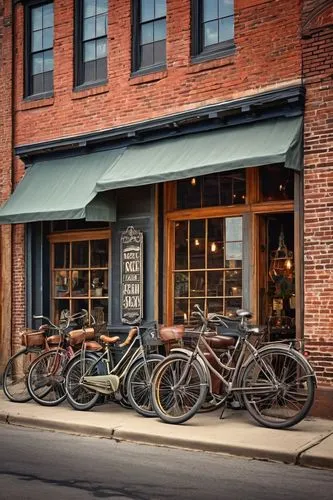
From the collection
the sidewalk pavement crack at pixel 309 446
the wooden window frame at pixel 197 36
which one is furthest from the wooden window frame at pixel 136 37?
the sidewalk pavement crack at pixel 309 446

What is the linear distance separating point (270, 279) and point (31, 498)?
6.00m

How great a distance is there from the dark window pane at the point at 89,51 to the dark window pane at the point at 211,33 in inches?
95.9

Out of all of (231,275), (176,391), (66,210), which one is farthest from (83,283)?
(176,391)

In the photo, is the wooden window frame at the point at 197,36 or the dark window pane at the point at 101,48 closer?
the wooden window frame at the point at 197,36

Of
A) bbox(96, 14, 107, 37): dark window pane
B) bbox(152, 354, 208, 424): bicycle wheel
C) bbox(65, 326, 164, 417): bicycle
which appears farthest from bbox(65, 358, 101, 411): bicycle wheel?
bbox(96, 14, 107, 37): dark window pane

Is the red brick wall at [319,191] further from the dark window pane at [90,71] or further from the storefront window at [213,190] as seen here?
the dark window pane at [90,71]

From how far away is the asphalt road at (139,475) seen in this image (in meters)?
6.61

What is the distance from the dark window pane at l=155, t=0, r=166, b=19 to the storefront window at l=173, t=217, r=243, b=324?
11.0ft

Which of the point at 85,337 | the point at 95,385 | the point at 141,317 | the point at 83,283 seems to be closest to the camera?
the point at 95,385

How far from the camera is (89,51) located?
1385cm

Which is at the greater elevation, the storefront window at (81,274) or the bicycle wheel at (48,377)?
the storefront window at (81,274)

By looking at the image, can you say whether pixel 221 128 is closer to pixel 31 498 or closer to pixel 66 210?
pixel 66 210

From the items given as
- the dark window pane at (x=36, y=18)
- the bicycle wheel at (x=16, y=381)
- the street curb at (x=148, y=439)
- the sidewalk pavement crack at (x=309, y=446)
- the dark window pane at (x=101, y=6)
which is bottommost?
the street curb at (x=148, y=439)

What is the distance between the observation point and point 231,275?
11688mm
